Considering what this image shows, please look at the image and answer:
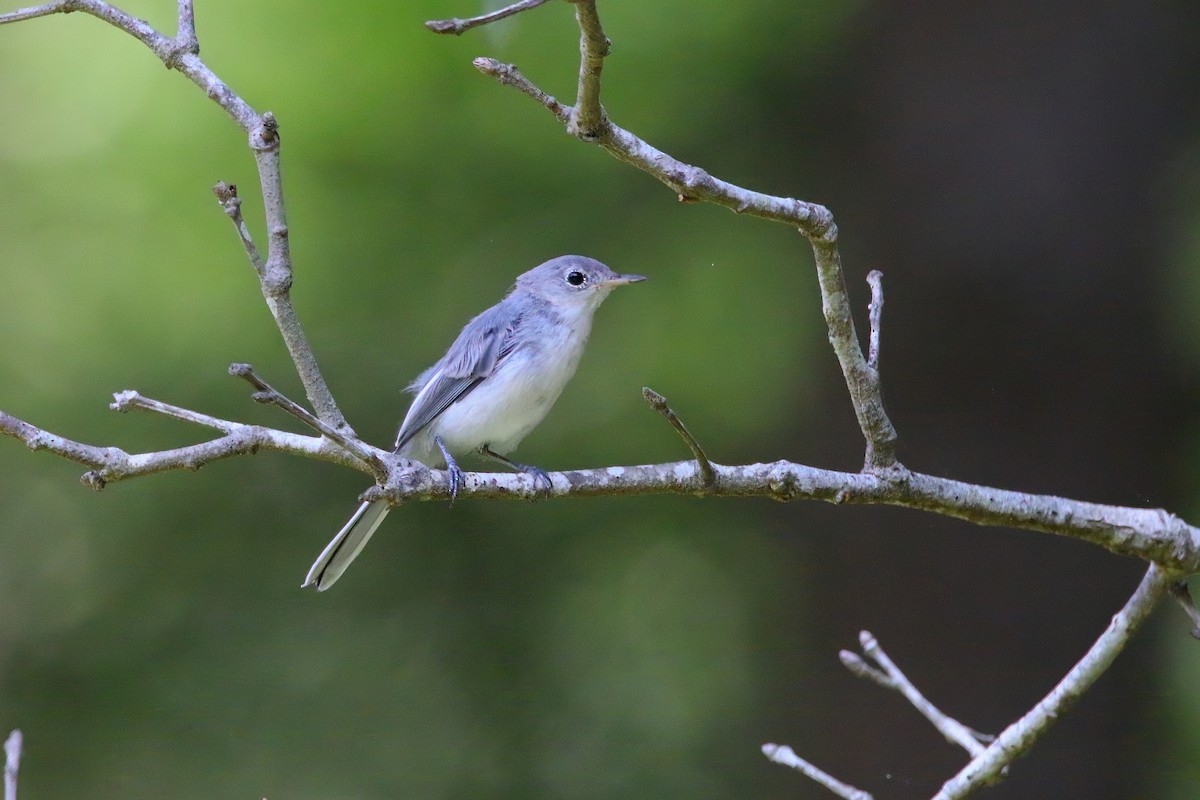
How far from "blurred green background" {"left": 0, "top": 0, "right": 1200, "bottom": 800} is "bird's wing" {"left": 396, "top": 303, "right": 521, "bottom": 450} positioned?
1.37 meters

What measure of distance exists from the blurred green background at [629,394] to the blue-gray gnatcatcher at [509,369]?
1343 mm

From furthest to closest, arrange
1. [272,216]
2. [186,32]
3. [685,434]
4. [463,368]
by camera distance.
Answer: [463,368] → [186,32] → [272,216] → [685,434]

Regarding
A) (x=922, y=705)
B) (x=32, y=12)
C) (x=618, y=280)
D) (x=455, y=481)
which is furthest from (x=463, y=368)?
(x=922, y=705)

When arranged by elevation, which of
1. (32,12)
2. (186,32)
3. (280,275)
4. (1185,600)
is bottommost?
(1185,600)

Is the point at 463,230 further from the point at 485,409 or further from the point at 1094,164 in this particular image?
the point at 1094,164

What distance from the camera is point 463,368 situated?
4.01 meters

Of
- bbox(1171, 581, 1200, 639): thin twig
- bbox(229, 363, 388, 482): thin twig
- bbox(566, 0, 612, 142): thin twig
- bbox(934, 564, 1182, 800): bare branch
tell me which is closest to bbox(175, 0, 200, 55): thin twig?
bbox(229, 363, 388, 482): thin twig

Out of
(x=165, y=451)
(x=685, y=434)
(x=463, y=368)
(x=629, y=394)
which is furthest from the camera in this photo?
(x=629, y=394)

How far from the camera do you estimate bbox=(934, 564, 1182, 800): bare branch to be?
2393mm

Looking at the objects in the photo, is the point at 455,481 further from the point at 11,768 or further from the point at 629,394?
the point at 629,394

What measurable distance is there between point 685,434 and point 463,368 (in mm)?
1960

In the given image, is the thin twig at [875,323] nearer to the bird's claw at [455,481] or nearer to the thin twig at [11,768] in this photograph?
the bird's claw at [455,481]

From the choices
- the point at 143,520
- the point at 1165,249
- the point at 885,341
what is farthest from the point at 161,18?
the point at 1165,249

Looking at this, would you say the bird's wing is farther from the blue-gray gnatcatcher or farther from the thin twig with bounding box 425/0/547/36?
the thin twig with bounding box 425/0/547/36
